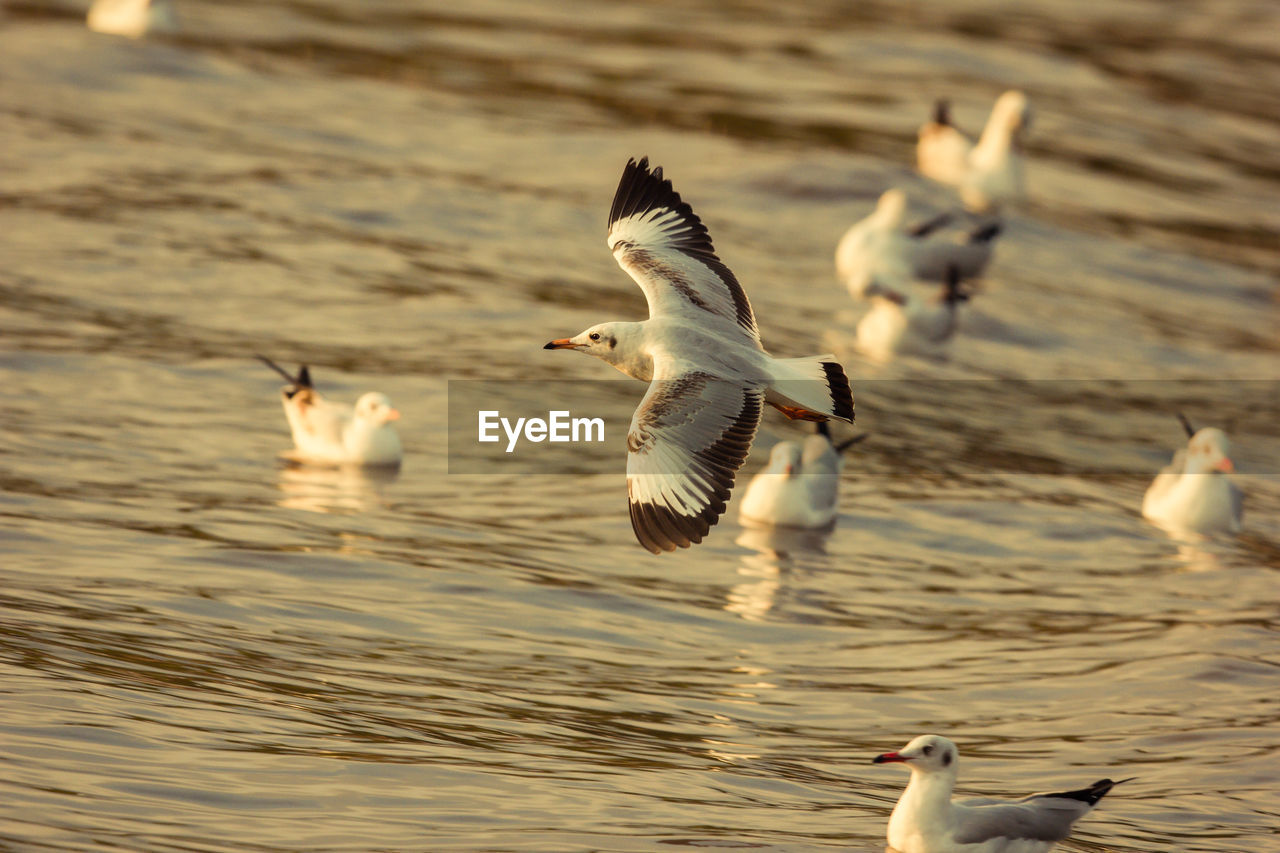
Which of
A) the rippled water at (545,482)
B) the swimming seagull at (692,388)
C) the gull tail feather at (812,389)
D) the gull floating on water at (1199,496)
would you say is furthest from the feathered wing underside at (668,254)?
the gull floating on water at (1199,496)

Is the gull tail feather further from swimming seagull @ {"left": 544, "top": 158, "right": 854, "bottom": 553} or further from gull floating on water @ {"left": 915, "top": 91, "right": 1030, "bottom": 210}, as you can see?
gull floating on water @ {"left": 915, "top": 91, "right": 1030, "bottom": 210}

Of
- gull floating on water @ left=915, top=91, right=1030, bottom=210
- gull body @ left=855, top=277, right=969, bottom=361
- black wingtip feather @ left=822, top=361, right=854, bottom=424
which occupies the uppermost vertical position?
gull floating on water @ left=915, top=91, right=1030, bottom=210

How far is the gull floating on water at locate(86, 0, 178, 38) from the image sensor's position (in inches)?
966

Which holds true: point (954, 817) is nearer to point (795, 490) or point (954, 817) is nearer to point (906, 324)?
point (795, 490)

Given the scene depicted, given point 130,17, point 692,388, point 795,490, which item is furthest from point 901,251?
point 692,388

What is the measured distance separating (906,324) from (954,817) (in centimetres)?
1070

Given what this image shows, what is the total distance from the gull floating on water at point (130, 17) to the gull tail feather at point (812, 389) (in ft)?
59.8

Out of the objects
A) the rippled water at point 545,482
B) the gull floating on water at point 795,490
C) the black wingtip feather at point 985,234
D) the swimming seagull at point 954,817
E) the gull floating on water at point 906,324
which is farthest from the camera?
the black wingtip feather at point 985,234

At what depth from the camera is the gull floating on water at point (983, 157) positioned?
24.2 m

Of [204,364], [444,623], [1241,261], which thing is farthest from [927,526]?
[1241,261]

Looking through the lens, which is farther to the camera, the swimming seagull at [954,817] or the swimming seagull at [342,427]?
the swimming seagull at [342,427]

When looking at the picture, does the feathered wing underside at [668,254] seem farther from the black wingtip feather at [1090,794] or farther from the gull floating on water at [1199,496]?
the gull floating on water at [1199,496]

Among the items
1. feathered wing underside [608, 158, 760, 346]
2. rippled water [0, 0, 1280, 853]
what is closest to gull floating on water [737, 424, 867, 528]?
rippled water [0, 0, 1280, 853]

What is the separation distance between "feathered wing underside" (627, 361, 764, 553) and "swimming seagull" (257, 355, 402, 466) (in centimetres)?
527
